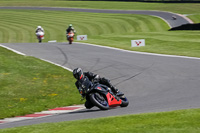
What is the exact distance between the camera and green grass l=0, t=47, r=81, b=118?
45.2ft

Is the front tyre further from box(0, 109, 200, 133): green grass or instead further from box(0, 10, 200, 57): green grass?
box(0, 10, 200, 57): green grass

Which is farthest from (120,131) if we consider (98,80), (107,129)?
(98,80)

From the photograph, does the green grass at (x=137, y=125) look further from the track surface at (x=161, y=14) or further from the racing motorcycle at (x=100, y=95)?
the track surface at (x=161, y=14)

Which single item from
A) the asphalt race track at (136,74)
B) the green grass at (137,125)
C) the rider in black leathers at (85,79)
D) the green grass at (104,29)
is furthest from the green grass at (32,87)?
the green grass at (104,29)

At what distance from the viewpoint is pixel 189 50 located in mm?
25016

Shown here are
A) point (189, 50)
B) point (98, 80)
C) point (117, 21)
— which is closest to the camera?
point (98, 80)

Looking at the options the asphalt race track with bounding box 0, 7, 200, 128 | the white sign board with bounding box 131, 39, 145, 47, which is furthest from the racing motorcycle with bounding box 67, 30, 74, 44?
the white sign board with bounding box 131, 39, 145, 47

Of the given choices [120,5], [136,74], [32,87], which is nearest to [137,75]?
[136,74]

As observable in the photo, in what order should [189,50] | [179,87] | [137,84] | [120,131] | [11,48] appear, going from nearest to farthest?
1. [120,131]
2. [179,87]
3. [137,84]
4. [189,50]
5. [11,48]

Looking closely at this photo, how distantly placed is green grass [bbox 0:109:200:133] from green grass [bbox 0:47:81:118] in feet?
14.3

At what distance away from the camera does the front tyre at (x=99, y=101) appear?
37.1ft

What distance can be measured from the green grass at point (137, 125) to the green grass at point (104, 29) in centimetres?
1638

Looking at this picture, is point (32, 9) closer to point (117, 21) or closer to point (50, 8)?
point (50, 8)

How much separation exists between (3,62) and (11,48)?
7.06 metres
